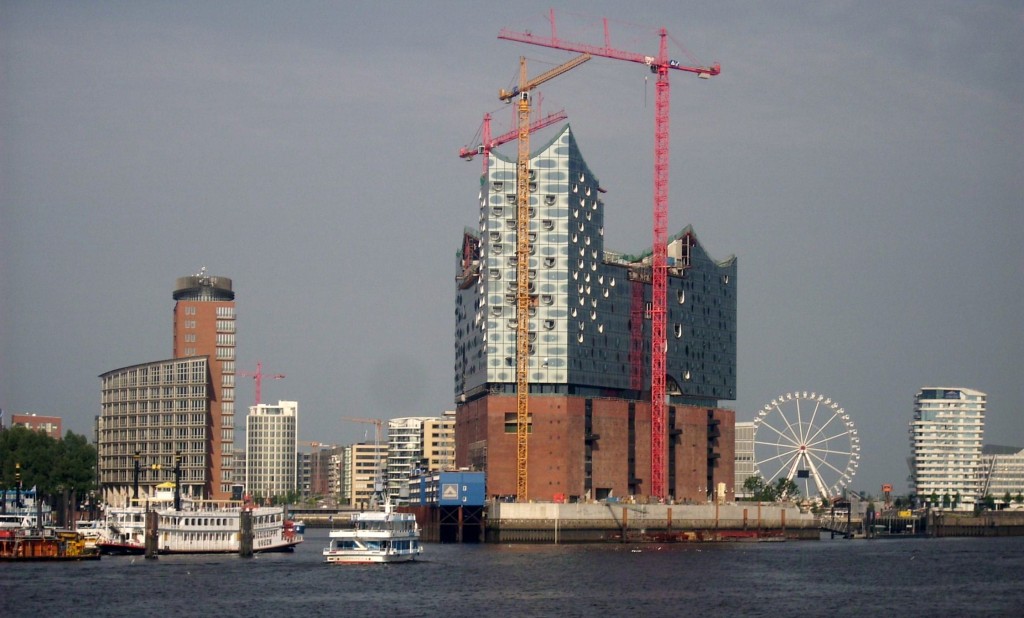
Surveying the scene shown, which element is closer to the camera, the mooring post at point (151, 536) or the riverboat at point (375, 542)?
the riverboat at point (375, 542)

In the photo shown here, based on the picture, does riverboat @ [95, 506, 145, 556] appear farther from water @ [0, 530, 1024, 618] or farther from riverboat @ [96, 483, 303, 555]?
water @ [0, 530, 1024, 618]

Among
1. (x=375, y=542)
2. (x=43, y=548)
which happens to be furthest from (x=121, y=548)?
(x=375, y=542)

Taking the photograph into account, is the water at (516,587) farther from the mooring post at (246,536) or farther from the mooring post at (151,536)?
the mooring post at (246,536)

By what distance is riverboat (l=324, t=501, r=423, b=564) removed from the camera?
162m

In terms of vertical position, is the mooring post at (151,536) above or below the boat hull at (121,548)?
above

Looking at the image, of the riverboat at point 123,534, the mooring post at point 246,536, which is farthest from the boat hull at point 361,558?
the riverboat at point 123,534

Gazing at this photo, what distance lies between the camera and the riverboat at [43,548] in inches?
6422

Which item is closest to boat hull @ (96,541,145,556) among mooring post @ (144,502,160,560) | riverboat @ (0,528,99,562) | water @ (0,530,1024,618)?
water @ (0,530,1024,618)

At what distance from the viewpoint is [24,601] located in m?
119

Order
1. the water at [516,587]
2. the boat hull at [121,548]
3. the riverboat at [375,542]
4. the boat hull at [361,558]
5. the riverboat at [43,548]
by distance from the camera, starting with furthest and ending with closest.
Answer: the boat hull at [121,548] → the riverboat at [43,548] → the riverboat at [375,542] → the boat hull at [361,558] → the water at [516,587]

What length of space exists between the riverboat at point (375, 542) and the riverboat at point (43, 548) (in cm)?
2562

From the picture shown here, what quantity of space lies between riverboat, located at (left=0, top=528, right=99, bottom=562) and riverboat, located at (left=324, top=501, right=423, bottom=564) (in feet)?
84.0

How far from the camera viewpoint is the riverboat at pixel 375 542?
6378 inches

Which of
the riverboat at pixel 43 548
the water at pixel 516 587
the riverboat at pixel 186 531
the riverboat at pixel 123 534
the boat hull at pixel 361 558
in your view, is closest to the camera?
the water at pixel 516 587
